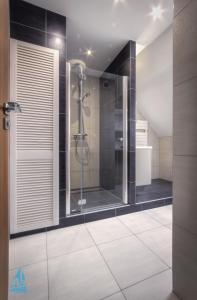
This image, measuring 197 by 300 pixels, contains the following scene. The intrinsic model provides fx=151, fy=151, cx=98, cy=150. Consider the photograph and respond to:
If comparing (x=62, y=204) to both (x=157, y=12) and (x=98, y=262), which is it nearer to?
(x=98, y=262)

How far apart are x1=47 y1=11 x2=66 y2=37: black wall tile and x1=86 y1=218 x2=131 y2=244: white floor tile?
7.42ft

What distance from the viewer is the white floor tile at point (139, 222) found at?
1.73 metres

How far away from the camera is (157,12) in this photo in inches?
67.9

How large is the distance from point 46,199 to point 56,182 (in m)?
Result: 0.21

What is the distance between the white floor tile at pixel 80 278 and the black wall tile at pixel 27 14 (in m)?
2.30

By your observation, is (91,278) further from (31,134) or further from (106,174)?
(106,174)

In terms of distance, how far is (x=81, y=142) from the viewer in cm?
249

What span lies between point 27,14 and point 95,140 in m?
1.95

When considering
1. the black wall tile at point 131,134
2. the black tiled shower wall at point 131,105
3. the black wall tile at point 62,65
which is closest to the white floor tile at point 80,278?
the black tiled shower wall at point 131,105

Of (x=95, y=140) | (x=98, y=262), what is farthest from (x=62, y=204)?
(x=95, y=140)

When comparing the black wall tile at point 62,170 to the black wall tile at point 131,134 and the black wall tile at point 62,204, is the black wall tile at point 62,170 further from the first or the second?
the black wall tile at point 131,134

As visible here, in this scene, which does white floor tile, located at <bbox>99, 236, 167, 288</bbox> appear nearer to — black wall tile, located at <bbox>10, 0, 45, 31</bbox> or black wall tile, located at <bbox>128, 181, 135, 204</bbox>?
black wall tile, located at <bbox>128, 181, 135, 204</bbox>

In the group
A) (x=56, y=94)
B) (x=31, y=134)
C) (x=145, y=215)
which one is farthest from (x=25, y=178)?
(x=145, y=215)

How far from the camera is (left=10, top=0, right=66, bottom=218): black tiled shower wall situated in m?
1.55
